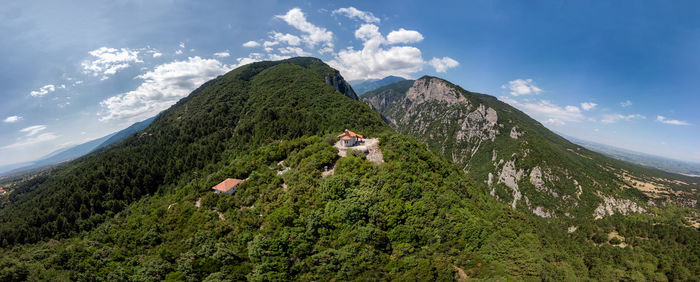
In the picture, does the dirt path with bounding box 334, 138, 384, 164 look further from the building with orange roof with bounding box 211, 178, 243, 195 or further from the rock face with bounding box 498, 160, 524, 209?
the rock face with bounding box 498, 160, 524, 209

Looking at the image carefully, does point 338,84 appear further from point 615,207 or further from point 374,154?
point 615,207

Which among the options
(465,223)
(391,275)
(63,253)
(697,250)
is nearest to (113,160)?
(63,253)

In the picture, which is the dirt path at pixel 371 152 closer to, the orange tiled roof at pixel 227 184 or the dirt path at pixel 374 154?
the dirt path at pixel 374 154

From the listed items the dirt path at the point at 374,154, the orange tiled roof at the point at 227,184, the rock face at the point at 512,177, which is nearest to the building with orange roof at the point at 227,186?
the orange tiled roof at the point at 227,184

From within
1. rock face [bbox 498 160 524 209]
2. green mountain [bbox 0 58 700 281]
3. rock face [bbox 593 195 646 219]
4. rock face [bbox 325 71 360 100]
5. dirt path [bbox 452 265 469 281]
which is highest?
rock face [bbox 325 71 360 100]

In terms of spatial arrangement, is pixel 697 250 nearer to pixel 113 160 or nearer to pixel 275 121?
pixel 275 121

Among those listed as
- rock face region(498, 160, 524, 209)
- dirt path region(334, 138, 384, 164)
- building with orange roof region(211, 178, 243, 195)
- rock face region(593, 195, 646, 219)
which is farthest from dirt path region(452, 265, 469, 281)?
rock face region(593, 195, 646, 219)
